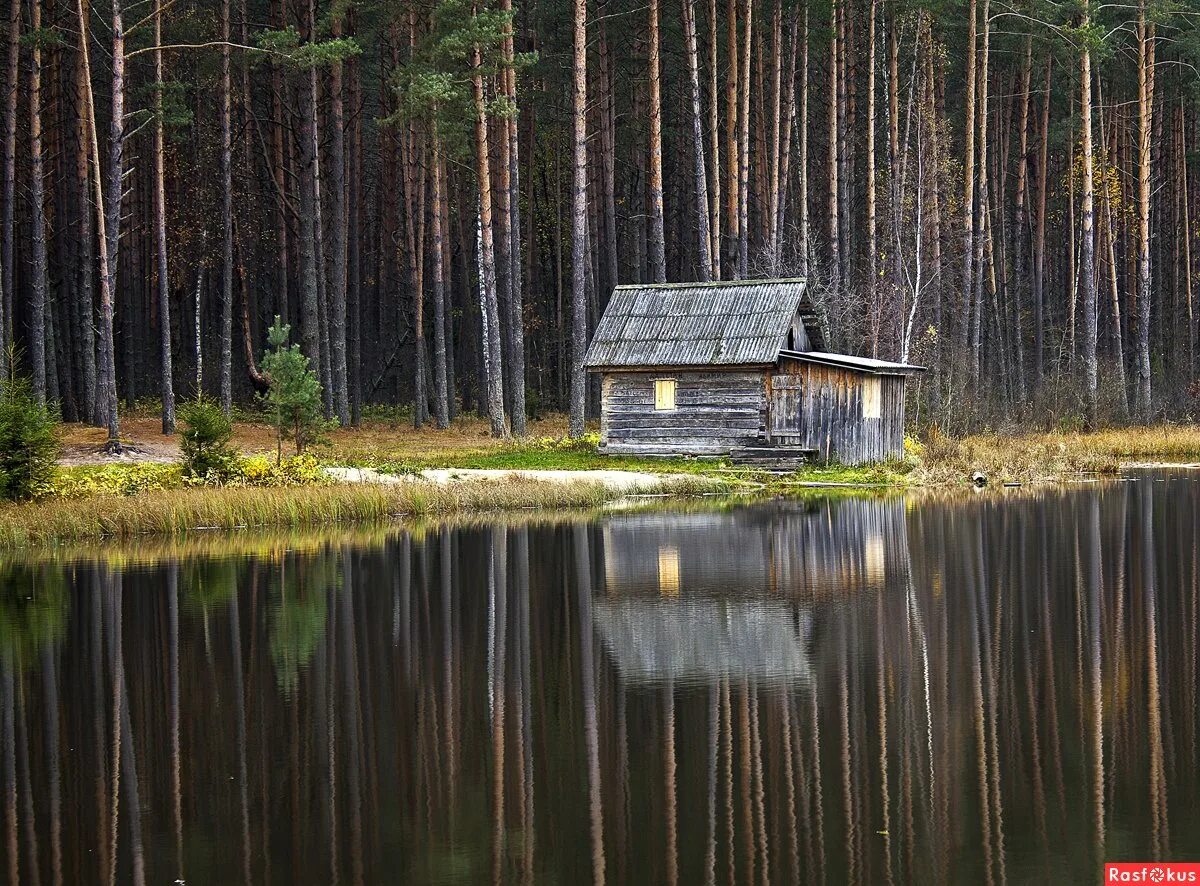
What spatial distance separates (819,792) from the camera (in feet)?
29.2

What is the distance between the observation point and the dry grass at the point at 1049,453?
36781 millimetres

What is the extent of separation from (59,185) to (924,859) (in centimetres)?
4783

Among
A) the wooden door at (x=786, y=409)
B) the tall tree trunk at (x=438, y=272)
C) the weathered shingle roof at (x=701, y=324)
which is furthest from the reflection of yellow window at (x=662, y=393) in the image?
the tall tree trunk at (x=438, y=272)

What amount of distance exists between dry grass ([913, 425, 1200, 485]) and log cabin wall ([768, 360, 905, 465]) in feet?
5.67

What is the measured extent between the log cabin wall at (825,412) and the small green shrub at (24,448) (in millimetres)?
19002

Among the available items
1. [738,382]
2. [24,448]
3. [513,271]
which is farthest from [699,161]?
[24,448]

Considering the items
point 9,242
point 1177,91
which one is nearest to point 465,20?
point 9,242

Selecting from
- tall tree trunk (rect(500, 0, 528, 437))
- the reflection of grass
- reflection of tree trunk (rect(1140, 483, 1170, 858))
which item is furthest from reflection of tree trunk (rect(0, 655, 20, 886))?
tall tree trunk (rect(500, 0, 528, 437))

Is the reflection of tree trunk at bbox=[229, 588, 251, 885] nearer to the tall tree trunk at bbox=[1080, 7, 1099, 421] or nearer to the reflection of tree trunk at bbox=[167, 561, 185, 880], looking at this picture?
the reflection of tree trunk at bbox=[167, 561, 185, 880]

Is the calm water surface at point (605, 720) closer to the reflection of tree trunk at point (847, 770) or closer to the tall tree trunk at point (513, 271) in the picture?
the reflection of tree trunk at point (847, 770)

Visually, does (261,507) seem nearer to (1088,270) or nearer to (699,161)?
(699,161)

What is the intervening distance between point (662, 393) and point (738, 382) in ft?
7.71

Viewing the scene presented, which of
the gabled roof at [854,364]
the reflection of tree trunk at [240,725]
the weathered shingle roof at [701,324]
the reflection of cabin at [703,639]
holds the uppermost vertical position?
the weathered shingle roof at [701,324]

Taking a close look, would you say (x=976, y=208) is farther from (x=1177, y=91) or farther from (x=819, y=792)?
(x=819, y=792)
